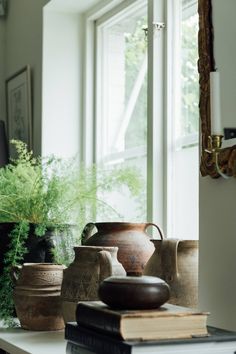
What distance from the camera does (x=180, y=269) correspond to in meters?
2.08

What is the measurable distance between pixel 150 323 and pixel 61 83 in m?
2.07

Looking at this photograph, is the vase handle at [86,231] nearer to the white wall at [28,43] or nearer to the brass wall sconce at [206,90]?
the brass wall sconce at [206,90]

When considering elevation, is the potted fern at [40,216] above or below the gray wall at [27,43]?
below

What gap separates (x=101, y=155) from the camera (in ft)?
11.1

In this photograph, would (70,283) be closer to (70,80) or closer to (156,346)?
(156,346)

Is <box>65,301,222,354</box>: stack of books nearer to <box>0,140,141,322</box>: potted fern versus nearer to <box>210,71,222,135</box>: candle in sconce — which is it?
<box>210,71,222,135</box>: candle in sconce

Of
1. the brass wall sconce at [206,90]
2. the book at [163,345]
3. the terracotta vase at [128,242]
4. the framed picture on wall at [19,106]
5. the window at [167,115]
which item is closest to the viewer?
the book at [163,345]

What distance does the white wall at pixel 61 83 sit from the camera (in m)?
3.44

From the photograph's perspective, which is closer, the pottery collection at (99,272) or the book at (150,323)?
the book at (150,323)

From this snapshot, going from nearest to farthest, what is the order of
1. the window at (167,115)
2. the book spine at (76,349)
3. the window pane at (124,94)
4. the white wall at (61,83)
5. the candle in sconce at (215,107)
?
1. the book spine at (76,349)
2. the candle in sconce at (215,107)
3. the window at (167,115)
4. the window pane at (124,94)
5. the white wall at (61,83)

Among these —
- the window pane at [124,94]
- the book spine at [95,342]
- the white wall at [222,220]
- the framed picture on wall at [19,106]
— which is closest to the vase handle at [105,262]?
the white wall at [222,220]

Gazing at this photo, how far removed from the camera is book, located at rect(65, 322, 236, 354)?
1.50m

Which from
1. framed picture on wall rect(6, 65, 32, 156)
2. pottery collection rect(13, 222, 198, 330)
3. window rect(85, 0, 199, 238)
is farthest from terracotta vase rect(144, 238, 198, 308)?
framed picture on wall rect(6, 65, 32, 156)

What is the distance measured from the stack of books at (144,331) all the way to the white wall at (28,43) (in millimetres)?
→ 1927
